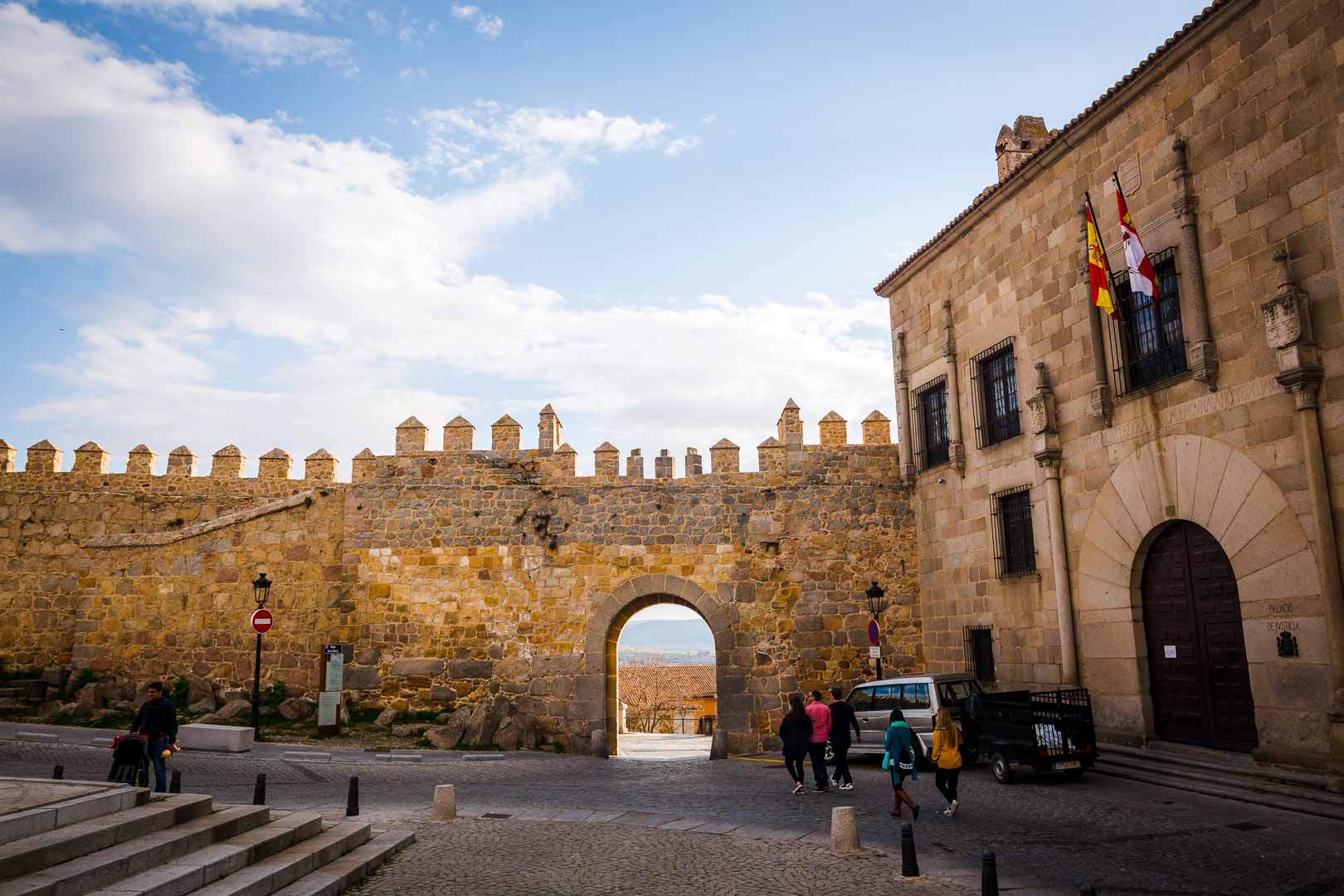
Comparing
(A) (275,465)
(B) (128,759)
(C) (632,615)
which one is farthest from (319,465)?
(B) (128,759)

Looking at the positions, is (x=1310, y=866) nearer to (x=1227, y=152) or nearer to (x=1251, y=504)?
(x=1251, y=504)

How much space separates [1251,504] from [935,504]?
678 centimetres

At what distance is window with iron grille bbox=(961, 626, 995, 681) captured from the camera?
51.1 ft

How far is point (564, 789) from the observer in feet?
38.9

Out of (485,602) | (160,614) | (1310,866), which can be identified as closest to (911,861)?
(1310,866)

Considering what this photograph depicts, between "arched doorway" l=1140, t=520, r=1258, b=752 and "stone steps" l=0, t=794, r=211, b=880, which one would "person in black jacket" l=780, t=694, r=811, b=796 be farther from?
"stone steps" l=0, t=794, r=211, b=880

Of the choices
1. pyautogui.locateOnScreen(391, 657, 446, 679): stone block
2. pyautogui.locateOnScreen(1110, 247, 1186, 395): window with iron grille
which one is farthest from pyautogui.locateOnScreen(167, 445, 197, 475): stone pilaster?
pyautogui.locateOnScreen(1110, 247, 1186, 395): window with iron grille

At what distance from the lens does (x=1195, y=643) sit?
11.4 meters

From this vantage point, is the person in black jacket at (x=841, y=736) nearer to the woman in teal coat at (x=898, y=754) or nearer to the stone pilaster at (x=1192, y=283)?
the woman in teal coat at (x=898, y=754)

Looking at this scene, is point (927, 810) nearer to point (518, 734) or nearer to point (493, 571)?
point (518, 734)

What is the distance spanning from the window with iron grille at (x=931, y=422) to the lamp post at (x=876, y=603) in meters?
2.72

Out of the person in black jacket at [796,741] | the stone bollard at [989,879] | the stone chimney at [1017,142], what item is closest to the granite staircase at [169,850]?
the stone bollard at [989,879]

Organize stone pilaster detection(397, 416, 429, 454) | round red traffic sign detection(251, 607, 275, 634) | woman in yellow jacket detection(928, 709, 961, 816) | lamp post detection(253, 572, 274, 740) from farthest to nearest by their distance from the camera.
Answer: stone pilaster detection(397, 416, 429, 454) < round red traffic sign detection(251, 607, 275, 634) < lamp post detection(253, 572, 274, 740) < woman in yellow jacket detection(928, 709, 961, 816)

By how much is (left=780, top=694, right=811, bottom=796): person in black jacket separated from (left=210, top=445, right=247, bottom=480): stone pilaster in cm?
1331
